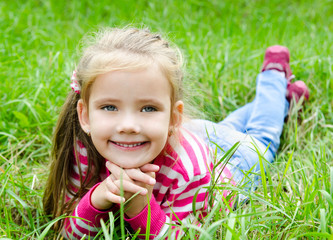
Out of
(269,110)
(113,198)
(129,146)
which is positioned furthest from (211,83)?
(113,198)

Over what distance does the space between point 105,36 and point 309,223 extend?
1198 millimetres

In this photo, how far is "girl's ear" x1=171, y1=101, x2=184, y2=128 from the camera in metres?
2.00

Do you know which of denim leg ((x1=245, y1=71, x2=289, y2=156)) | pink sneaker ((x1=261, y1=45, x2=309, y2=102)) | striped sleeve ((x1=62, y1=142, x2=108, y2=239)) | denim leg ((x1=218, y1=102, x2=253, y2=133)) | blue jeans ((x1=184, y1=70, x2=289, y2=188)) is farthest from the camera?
pink sneaker ((x1=261, y1=45, x2=309, y2=102))

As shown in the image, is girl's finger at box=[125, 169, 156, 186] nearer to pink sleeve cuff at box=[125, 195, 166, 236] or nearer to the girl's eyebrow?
pink sleeve cuff at box=[125, 195, 166, 236]

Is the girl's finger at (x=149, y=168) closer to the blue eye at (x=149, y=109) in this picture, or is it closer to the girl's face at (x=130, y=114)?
the girl's face at (x=130, y=114)

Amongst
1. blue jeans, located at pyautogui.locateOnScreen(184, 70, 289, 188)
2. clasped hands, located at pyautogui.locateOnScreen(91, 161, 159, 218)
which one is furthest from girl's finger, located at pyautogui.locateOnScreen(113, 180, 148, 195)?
blue jeans, located at pyautogui.locateOnScreen(184, 70, 289, 188)

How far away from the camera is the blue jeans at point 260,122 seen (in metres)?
2.80

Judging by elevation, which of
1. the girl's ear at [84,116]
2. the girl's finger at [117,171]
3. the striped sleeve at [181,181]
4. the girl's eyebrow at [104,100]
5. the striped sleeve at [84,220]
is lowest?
the striped sleeve at [84,220]

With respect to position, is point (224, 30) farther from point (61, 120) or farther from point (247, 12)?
point (61, 120)

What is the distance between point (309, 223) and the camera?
1749mm

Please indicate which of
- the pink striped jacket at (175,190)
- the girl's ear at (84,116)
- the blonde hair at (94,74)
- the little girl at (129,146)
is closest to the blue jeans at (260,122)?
the little girl at (129,146)

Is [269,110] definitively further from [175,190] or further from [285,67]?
[175,190]

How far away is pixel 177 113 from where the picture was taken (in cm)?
202

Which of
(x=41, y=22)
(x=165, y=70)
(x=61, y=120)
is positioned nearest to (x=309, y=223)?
(x=165, y=70)
